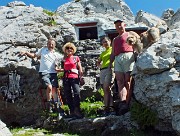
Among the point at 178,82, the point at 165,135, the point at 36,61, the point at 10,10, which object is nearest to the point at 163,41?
the point at 178,82

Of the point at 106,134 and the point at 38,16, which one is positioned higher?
the point at 38,16

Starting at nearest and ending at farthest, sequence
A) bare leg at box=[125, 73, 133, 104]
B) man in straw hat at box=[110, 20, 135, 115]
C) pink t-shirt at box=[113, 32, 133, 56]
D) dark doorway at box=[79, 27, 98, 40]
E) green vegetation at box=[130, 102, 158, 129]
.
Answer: green vegetation at box=[130, 102, 158, 129] < bare leg at box=[125, 73, 133, 104] < man in straw hat at box=[110, 20, 135, 115] < pink t-shirt at box=[113, 32, 133, 56] < dark doorway at box=[79, 27, 98, 40]

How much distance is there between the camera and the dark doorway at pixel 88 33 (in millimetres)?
29372

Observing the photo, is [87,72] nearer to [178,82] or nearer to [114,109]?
[114,109]

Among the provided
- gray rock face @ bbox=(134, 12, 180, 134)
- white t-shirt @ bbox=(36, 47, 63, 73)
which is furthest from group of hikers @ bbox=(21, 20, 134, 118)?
gray rock face @ bbox=(134, 12, 180, 134)

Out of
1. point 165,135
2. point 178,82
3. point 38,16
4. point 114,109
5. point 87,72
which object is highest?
point 38,16

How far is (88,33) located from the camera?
31125mm

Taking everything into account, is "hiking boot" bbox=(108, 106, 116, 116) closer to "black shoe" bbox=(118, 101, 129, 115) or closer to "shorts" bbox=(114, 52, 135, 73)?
"black shoe" bbox=(118, 101, 129, 115)

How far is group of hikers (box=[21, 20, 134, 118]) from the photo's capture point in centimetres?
947

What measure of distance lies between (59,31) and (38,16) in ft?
3.74

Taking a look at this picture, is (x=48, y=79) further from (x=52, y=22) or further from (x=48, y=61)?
(x=52, y=22)

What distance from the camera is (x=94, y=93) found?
13898 mm

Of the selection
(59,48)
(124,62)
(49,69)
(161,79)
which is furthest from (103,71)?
(59,48)

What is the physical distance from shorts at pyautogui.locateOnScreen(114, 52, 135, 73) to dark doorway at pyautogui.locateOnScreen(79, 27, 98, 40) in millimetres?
19452
